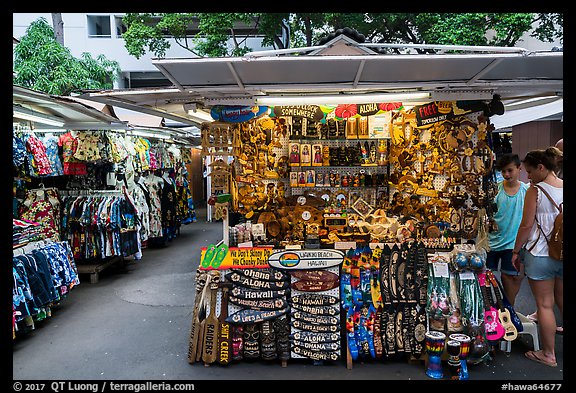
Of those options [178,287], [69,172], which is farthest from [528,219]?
[69,172]

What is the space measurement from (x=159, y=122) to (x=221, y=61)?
4.82 m

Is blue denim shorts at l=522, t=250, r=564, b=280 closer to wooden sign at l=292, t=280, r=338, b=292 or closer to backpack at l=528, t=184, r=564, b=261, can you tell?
backpack at l=528, t=184, r=564, b=261

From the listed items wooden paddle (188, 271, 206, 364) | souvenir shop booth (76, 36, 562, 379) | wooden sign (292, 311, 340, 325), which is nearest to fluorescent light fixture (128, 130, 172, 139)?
souvenir shop booth (76, 36, 562, 379)

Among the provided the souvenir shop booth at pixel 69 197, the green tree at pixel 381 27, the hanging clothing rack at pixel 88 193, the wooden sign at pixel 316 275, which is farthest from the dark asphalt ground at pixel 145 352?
the green tree at pixel 381 27

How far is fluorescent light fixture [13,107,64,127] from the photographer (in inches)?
186

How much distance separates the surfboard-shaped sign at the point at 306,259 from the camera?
12.1ft

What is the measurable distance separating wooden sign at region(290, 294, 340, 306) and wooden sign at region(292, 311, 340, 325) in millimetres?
91

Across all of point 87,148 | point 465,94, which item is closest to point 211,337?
point 465,94

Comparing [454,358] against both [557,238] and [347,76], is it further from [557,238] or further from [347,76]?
[347,76]

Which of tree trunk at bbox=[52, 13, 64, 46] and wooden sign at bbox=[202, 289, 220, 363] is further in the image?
tree trunk at bbox=[52, 13, 64, 46]

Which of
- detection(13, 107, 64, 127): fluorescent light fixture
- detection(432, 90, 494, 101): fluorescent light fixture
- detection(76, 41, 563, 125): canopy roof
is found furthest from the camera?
detection(13, 107, 64, 127): fluorescent light fixture

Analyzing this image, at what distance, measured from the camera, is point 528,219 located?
146 inches

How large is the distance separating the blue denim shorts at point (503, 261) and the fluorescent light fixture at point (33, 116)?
16.6 feet
